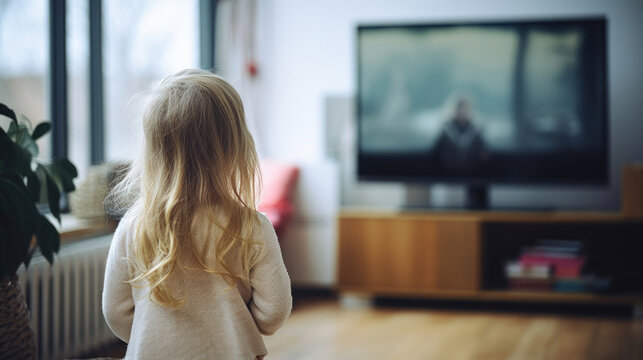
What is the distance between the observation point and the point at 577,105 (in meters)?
3.62

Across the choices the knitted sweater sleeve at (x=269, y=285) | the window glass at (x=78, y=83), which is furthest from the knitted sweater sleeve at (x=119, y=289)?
the window glass at (x=78, y=83)

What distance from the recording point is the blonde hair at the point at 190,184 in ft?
3.87

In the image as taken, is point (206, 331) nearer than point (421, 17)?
Yes

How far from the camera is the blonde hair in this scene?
1.18 metres

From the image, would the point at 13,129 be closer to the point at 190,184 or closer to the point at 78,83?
the point at 190,184

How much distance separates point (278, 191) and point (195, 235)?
2.60 metres

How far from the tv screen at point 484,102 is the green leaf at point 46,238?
2.22 meters

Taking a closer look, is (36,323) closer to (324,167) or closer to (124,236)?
(124,236)

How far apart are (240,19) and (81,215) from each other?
2019 mm

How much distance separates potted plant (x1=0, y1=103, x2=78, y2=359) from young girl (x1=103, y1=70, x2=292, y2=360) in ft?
1.98

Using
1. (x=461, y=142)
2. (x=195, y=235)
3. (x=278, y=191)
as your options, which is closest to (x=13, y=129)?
(x=195, y=235)

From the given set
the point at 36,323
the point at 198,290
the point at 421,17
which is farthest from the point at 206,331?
the point at 421,17

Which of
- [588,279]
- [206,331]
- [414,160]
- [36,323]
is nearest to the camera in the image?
[206,331]

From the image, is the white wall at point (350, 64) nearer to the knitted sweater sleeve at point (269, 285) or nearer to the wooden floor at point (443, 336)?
the wooden floor at point (443, 336)
